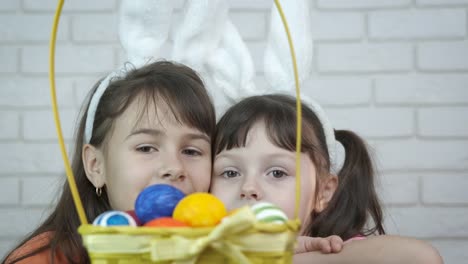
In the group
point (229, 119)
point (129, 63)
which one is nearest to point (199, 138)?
point (229, 119)

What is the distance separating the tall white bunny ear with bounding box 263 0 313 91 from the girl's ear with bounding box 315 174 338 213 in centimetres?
23

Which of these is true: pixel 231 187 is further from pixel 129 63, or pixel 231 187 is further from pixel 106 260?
pixel 106 260

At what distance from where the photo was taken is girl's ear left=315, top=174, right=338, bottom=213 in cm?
166

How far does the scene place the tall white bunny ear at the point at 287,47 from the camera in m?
1.65

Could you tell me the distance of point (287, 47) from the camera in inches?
65.6

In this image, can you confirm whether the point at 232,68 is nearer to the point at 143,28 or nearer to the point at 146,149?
the point at 143,28

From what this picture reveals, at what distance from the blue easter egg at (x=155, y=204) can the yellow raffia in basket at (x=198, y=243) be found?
0.19 m

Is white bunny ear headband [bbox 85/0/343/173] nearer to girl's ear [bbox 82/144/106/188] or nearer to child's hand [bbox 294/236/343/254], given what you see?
girl's ear [bbox 82/144/106/188]

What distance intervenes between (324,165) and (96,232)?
85cm

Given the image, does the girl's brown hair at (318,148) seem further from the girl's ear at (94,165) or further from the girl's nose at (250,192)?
the girl's ear at (94,165)

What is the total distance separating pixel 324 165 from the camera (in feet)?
5.42

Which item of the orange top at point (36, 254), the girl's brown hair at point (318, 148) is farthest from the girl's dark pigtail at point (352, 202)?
the orange top at point (36, 254)

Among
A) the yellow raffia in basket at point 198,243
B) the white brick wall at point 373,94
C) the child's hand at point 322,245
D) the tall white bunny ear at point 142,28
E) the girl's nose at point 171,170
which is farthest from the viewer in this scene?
the white brick wall at point 373,94

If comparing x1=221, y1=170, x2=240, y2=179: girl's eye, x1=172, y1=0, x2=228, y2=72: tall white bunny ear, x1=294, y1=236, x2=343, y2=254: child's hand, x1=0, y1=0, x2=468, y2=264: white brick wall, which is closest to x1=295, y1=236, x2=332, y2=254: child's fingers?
x1=294, y1=236, x2=343, y2=254: child's hand
